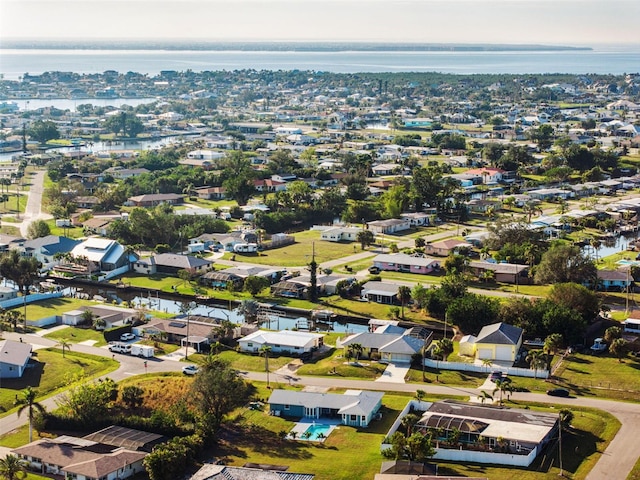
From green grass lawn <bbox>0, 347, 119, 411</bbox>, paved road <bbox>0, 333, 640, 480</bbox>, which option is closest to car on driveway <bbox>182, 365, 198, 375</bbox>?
paved road <bbox>0, 333, 640, 480</bbox>

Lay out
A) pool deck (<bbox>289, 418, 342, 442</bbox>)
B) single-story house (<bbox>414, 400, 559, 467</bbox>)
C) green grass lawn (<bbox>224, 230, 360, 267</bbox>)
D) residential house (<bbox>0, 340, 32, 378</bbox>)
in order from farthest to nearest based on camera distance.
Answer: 1. green grass lawn (<bbox>224, 230, 360, 267</bbox>)
2. residential house (<bbox>0, 340, 32, 378</bbox>)
3. pool deck (<bbox>289, 418, 342, 442</bbox>)
4. single-story house (<bbox>414, 400, 559, 467</bbox>)

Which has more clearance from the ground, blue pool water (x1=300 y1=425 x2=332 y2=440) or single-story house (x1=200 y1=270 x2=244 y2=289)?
single-story house (x1=200 y1=270 x2=244 y2=289)

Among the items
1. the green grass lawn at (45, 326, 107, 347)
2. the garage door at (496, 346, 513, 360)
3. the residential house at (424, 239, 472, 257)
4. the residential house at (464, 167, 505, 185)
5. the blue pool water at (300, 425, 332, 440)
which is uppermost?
the residential house at (464, 167, 505, 185)

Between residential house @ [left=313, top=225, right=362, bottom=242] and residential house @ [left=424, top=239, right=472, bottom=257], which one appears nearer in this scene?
residential house @ [left=424, top=239, right=472, bottom=257]

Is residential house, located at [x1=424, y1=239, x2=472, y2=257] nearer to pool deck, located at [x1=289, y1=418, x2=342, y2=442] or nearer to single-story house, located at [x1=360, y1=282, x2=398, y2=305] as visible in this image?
single-story house, located at [x1=360, y1=282, x2=398, y2=305]

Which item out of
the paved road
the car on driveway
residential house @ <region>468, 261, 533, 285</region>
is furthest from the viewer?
residential house @ <region>468, 261, 533, 285</region>

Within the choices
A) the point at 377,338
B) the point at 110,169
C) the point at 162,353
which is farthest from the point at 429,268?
the point at 110,169

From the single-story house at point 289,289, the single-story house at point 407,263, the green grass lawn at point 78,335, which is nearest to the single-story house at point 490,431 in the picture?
the green grass lawn at point 78,335

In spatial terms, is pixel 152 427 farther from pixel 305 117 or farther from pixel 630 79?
pixel 630 79
